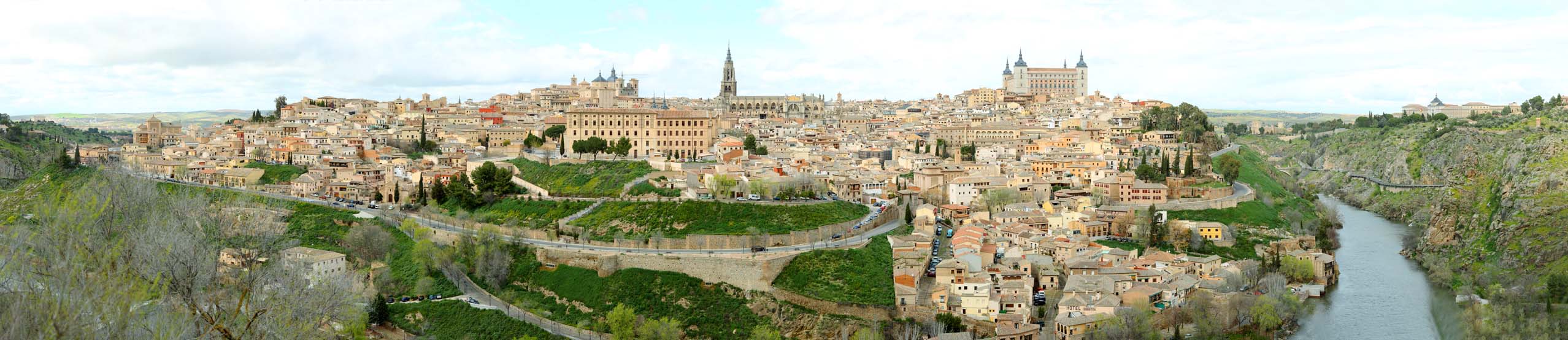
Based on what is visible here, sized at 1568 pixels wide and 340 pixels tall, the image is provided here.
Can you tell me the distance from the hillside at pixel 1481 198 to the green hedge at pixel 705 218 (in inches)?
580

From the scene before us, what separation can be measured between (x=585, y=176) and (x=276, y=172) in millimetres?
12975

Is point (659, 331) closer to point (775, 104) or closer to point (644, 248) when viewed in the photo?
point (644, 248)

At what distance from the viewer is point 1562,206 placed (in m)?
34.2

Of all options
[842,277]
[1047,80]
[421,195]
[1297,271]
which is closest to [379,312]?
[842,277]

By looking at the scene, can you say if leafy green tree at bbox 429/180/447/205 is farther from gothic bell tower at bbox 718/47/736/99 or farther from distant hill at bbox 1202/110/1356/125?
distant hill at bbox 1202/110/1356/125

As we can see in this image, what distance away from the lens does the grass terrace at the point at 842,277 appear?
83.0 ft

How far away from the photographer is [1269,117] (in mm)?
145250

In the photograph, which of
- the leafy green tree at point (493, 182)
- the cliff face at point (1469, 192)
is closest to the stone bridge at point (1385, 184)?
the cliff face at point (1469, 192)

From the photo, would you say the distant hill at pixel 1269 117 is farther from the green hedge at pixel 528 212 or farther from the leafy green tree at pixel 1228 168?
the green hedge at pixel 528 212

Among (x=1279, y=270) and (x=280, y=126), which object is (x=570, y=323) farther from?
(x=280, y=126)

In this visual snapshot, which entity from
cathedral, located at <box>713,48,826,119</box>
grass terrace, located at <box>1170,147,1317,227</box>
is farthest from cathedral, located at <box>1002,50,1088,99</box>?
grass terrace, located at <box>1170,147,1317,227</box>

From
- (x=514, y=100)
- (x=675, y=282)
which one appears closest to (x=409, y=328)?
(x=675, y=282)

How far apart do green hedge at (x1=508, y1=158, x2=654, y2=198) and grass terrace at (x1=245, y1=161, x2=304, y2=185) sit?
855 cm

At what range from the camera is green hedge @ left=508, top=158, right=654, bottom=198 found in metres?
33.8
